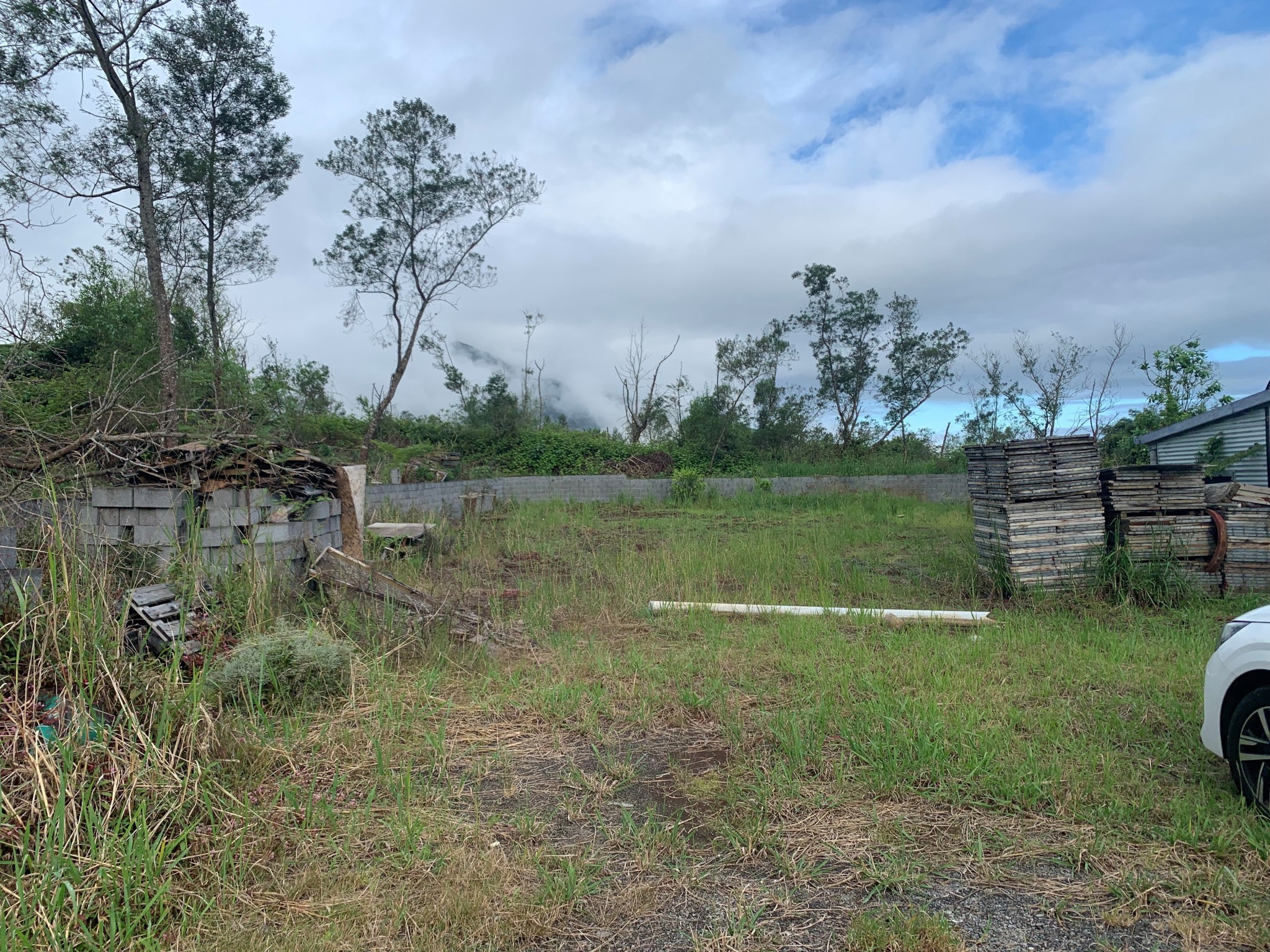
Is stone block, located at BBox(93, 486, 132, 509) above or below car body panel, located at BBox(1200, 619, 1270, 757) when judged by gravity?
above

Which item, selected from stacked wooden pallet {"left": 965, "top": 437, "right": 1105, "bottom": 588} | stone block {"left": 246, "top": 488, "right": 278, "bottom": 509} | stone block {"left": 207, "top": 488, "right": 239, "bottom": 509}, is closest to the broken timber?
stone block {"left": 246, "top": 488, "right": 278, "bottom": 509}

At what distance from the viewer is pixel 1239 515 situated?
6.62 metres

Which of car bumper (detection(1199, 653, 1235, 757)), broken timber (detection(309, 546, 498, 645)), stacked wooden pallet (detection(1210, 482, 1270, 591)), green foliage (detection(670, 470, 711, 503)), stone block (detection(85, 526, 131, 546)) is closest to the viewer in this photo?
car bumper (detection(1199, 653, 1235, 757))

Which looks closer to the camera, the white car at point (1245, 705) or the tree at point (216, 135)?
the white car at point (1245, 705)

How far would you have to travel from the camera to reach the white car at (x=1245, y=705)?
2760mm

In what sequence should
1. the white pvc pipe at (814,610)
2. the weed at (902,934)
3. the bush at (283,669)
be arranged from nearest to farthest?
the weed at (902,934)
the bush at (283,669)
the white pvc pipe at (814,610)

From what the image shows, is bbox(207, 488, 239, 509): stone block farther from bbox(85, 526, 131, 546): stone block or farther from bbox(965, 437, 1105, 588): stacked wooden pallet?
bbox(965, 437, 1105, 588): stacked wooden pallet

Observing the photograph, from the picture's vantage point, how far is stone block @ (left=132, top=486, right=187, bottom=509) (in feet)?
16.6

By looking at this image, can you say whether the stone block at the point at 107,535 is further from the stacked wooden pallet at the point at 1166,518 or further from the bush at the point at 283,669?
the stacked wooden pallet at the point at 1166,518

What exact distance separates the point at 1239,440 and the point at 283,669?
13.4 meters

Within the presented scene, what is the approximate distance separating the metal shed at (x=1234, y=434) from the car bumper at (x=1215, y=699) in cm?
850

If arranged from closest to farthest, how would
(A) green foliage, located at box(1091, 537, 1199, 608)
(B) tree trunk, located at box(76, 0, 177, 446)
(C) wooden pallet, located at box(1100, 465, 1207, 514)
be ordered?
(A) green foliage, located at box(1091, 537, 1199, 608), (C) wooden pallet, located at box(1100, 465, 1207, 514), (B) tree trunk, located at box(76, 0, 177, 446)

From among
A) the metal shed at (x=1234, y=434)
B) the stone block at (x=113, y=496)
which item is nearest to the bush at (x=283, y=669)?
the stone block at (x=113, y=496)

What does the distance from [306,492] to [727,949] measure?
4.95 m
